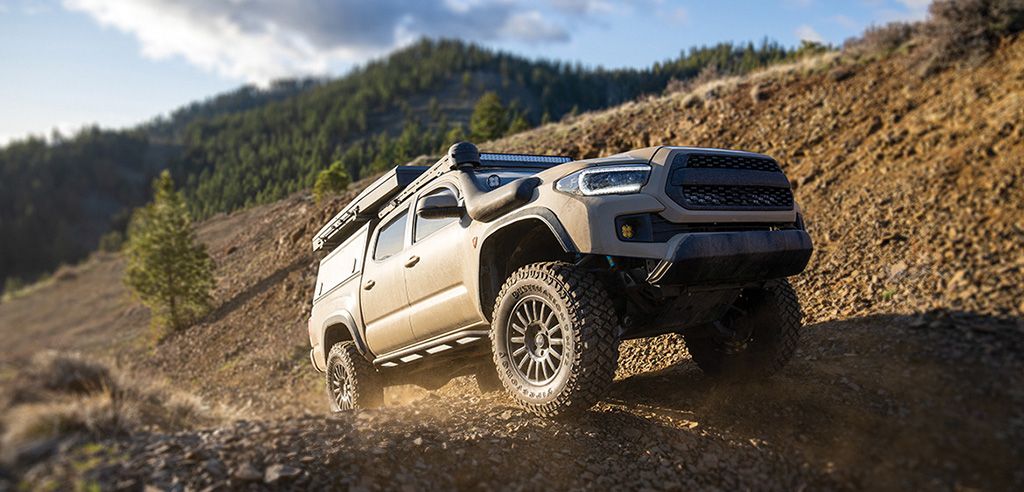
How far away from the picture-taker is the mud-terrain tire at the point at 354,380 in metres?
6.44

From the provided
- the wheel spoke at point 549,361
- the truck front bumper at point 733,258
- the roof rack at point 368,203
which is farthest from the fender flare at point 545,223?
the roof rack at point 368,203

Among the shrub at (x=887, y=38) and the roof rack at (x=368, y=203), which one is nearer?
the roof rack at (x=368, y=203)

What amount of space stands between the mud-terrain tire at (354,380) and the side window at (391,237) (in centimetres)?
125

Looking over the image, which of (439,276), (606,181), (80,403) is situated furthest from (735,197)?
(80,403)

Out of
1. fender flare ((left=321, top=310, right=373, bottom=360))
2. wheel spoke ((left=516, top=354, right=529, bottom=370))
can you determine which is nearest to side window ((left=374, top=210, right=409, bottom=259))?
fender flare ((left=321, top=310, right=373, bottom=360))

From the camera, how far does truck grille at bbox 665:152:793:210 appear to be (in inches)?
157

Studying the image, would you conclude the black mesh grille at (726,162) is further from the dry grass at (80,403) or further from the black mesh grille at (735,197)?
the dry grass at (80,403)

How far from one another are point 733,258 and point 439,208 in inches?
86.4

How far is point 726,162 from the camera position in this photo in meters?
4.28

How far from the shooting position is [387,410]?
15.4ft

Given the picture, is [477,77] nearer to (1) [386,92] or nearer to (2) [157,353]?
(1) [386,92]

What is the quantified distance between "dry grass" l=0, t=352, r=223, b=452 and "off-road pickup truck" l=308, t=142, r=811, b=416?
2.11 m

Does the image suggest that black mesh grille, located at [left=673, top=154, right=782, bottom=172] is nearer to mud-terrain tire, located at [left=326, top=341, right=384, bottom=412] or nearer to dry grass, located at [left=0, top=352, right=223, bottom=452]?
dry grass, located at [left=0, top=352, right=223, bottom=452]

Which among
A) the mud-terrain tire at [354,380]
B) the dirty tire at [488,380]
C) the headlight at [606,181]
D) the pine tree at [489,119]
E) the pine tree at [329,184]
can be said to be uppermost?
the pine tree at [489,119]
